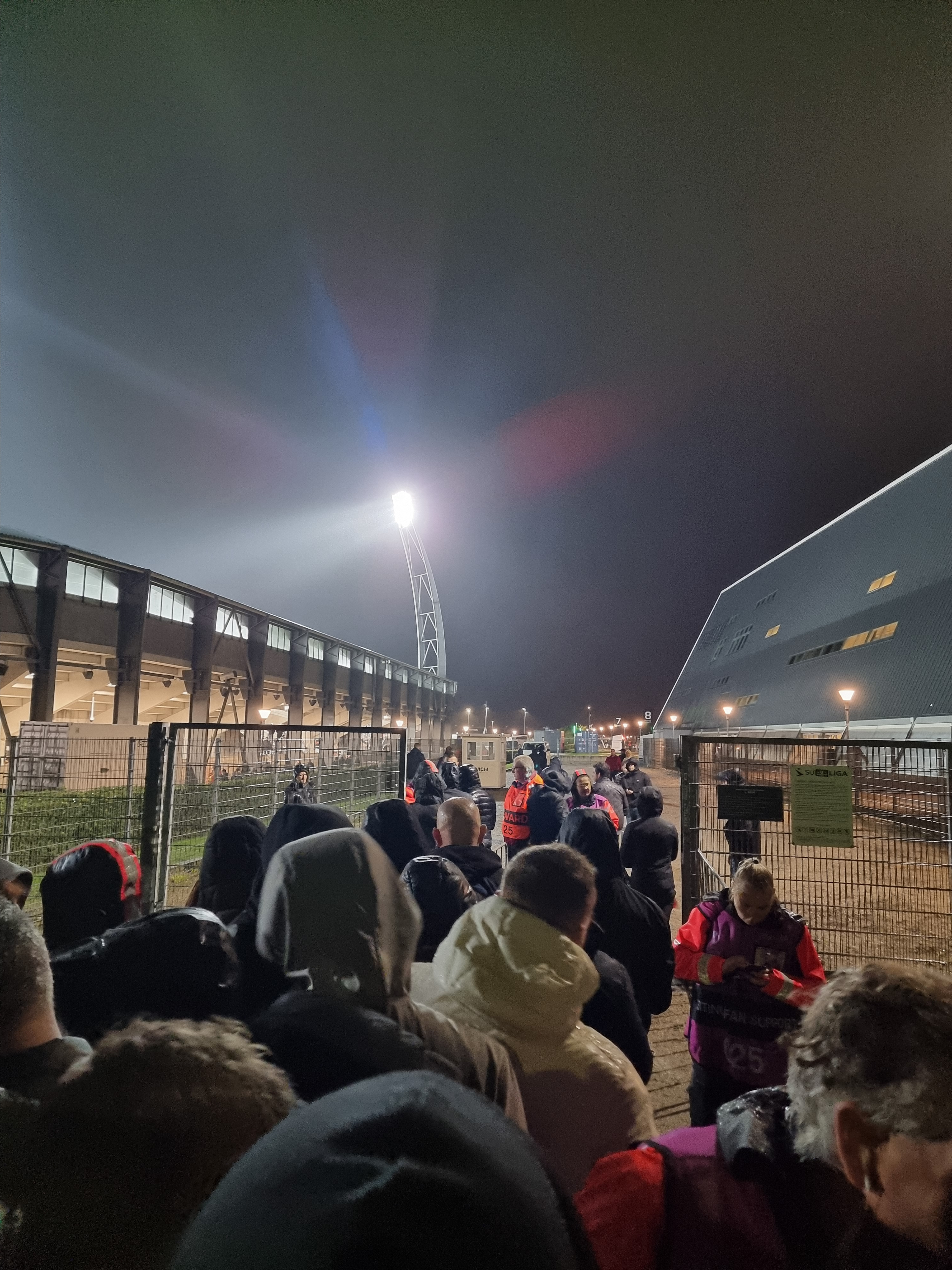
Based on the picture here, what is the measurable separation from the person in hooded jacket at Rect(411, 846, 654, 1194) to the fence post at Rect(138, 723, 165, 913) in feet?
14.0

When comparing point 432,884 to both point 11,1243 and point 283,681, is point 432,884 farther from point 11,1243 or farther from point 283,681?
point 283,681

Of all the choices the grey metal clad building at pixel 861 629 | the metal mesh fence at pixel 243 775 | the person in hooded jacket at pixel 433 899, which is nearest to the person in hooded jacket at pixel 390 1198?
the person in hooded jacket at pixel 433 899

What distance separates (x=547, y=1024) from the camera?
150 centimetres

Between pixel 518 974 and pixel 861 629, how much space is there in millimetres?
31413

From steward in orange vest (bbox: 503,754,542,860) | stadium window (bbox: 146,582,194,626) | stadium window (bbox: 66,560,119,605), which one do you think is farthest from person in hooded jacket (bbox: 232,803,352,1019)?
stadium window (bbox: 146,582,194,626)

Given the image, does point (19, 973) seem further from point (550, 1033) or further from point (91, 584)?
point (91, 584)

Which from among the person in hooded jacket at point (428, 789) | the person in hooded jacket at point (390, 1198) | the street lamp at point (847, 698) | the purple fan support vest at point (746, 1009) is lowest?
the purple fan support vest at point (746, 1009)

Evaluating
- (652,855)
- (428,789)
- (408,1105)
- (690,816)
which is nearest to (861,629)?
(428,789)

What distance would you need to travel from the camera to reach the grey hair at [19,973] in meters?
1.21

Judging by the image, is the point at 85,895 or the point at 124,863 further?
the point at 124,863

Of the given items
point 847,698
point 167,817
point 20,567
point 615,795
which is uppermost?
point 20,567

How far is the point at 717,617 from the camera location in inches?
2151

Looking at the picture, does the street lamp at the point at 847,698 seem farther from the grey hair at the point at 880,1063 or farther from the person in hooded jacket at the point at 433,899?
the grey hair at the point at 880,1063

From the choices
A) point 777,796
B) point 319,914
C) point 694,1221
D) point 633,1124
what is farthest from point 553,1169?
point 777,796
